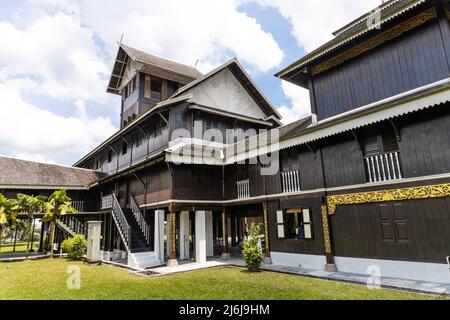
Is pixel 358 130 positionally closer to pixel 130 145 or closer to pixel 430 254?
pixel 430 254

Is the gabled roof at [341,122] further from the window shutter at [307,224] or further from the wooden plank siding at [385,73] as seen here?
the window shutter at [307,224]

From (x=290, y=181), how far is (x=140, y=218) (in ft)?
28.7

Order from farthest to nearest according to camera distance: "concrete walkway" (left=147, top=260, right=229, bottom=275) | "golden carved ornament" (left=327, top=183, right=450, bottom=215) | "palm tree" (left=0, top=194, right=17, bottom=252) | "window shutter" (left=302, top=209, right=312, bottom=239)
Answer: "palm tree" (left=0, top=194, right=17, bottom=252), "concrete walkway" (left=147, top=260, right=229, bottom=275), "window shutter" (left=302, top=209, right=312, bottom=239), "golden carved ornament" (left=327, top=183, right=450, bottom=215)

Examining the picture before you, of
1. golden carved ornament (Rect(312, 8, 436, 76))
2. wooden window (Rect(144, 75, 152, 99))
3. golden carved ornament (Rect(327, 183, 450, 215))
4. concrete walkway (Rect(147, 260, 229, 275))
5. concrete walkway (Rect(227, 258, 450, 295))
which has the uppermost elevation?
wooden window (Rect(144, 75, 152, 99))

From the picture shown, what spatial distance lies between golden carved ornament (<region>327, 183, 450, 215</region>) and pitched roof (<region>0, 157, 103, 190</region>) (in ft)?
62.2

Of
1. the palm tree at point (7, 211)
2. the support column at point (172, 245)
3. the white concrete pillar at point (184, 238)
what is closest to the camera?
the support column at point (172, 245)

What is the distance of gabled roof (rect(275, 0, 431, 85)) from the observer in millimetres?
9371

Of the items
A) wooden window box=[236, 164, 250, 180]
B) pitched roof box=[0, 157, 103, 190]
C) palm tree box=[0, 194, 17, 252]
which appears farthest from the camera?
pitched roof box=[0, 157, 103, 190]

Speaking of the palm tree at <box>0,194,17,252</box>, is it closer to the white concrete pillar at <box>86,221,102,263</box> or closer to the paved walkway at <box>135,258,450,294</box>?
the white concrete pillar at <box>86,221,102,263</box>

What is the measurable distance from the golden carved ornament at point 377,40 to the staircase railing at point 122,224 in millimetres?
11848

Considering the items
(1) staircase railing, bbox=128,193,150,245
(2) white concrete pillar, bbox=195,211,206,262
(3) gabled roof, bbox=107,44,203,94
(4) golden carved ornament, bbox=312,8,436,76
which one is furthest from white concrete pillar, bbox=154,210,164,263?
(4) golden carved ornament, bbox=312,8,436,76

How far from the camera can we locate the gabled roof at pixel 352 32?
30.7ft

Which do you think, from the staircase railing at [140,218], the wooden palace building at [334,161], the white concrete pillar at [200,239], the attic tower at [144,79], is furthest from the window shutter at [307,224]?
the attic tower at [144,79]
